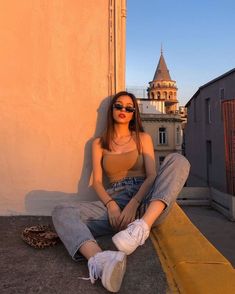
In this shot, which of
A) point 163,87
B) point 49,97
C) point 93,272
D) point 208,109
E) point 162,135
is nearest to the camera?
point 93,272

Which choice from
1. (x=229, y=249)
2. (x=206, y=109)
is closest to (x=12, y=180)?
(x=229, y=249)

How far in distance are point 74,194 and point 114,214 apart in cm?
98

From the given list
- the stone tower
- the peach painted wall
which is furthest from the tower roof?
the peach painted wall

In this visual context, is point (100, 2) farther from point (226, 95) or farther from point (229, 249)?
point (226, 95)

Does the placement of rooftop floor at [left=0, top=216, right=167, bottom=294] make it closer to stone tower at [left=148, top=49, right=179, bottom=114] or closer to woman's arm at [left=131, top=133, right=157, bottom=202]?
woman's arm at [left=131, top=133, right=157, bottom=202]

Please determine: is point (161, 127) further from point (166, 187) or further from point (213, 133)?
point (166, 187)

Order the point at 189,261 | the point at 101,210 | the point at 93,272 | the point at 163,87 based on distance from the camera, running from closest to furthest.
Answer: the point at 93,272 < the point at 189,261 < the point at 101,210 < the point at 163,87

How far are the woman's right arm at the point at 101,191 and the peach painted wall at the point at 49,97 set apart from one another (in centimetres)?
41

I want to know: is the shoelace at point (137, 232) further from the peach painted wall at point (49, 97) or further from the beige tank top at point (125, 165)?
the peach painted wall at point (49, 97)

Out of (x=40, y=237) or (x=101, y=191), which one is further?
(x=101, y=191)

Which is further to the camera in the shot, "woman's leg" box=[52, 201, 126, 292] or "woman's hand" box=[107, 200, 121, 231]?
"woman's hand" box=[107, 200, 121, 231]

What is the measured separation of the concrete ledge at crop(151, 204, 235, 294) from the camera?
6.44 ft

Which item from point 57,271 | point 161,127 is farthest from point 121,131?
point 161,127

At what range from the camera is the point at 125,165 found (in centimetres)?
302
